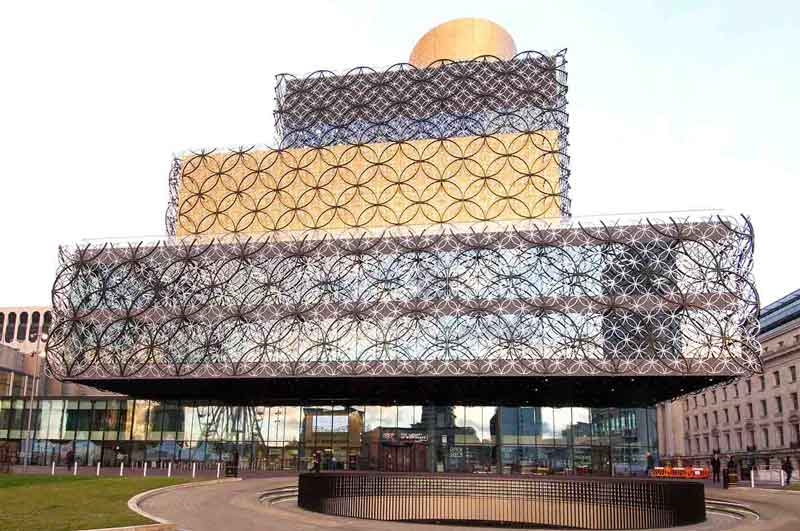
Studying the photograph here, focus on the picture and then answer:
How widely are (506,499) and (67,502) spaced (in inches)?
823

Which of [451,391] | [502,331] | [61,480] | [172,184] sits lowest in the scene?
[61,480]

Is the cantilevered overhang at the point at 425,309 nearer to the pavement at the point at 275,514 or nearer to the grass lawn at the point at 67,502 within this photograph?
the pavement at the point at 275,514

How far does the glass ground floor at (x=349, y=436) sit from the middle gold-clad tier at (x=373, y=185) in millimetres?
16932

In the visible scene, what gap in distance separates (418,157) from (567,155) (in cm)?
1382

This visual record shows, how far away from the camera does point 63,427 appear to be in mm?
67750

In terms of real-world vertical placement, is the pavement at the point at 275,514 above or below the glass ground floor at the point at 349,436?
below

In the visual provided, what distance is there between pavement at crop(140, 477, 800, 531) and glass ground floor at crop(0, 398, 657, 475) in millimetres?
21193

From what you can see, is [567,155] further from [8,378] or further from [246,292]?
[8,378]

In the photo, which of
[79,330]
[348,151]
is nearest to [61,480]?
[79,330]

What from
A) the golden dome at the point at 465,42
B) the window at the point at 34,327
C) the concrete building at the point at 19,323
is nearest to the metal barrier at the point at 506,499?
the golden dome at the point at 465,42

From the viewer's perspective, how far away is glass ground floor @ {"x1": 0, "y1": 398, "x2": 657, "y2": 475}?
59.1 m

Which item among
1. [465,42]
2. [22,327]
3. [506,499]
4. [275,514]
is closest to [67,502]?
[275,514]

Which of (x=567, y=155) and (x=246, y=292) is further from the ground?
(x=567, y=155)

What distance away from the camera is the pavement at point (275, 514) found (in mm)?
23703
